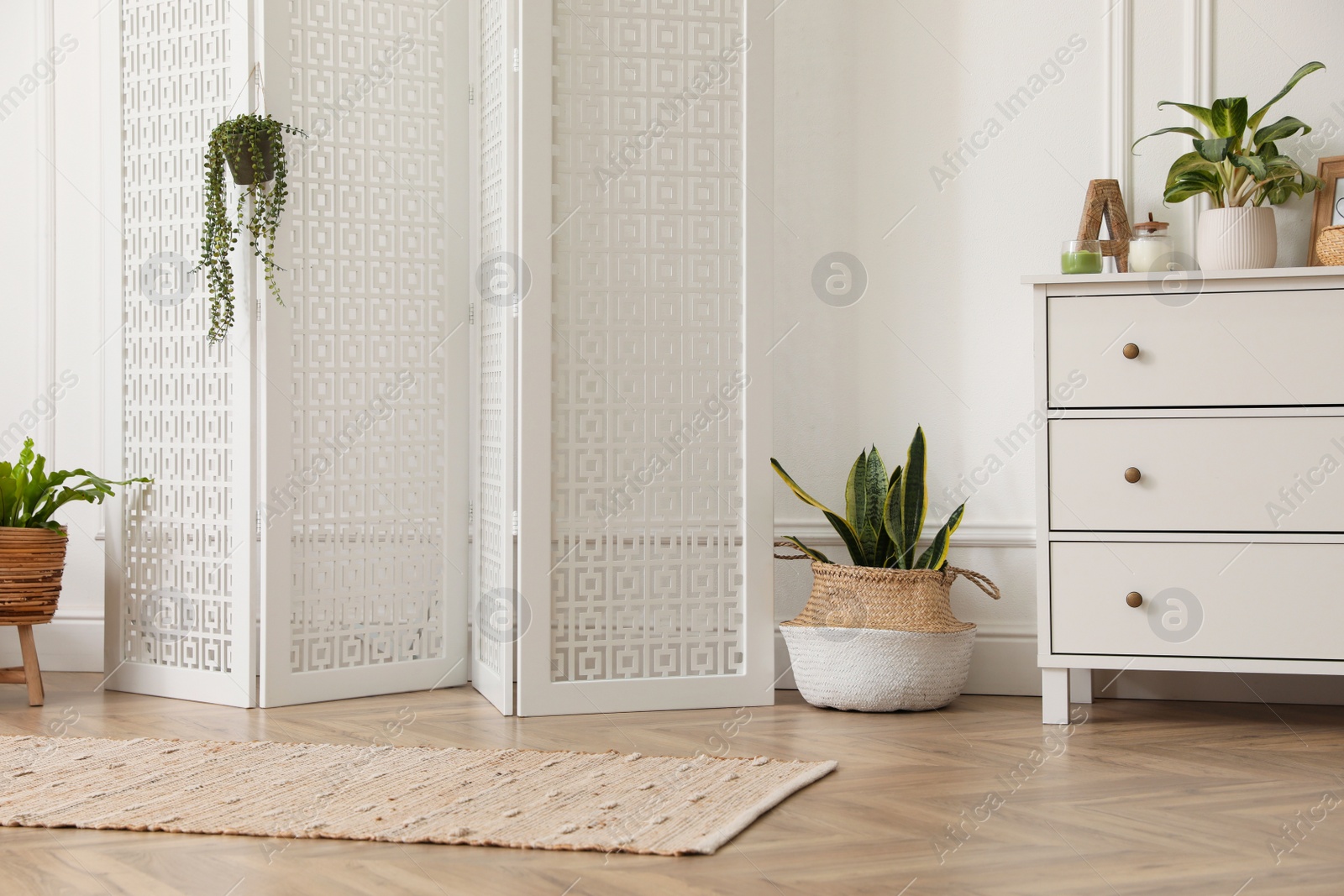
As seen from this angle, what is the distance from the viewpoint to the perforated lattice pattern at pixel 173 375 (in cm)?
321

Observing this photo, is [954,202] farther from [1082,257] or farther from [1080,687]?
[1080,687]

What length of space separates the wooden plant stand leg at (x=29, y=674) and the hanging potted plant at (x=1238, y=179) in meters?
3.34

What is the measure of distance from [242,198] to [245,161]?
116mm

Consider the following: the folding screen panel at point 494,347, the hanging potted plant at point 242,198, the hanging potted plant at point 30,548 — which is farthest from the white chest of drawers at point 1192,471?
the hanging potted plant at point 30,548

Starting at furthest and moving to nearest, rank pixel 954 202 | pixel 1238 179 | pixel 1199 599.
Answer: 1. pixel 954 202
2. pixel 1238 179
3. pixel 1199 599

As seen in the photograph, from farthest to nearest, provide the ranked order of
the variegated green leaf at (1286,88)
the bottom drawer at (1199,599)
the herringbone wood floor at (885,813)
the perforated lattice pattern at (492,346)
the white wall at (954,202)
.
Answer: the white wall at (954,202)
the perforated lattice pattern at (492,346)
the variegated green leaf at (1286,88)
the bottom drawer at (1199,599)
the herringbone wood floor at (885,813)

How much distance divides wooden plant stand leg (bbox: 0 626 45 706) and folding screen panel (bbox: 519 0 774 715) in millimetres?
1376

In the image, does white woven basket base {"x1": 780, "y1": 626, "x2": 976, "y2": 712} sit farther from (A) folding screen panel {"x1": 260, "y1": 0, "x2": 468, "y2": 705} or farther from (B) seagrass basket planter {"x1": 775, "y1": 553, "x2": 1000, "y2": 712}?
(A) folding screen panel {"x1": 260, "y1": 0, "x2": 468, "y2": 705}

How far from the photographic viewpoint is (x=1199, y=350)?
9.23 feet

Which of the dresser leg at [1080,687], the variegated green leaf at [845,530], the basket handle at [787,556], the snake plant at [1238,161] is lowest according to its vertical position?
the dresser leg at [1080,687]

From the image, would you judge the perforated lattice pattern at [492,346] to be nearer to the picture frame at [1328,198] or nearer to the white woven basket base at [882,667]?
the white woven basket base at [882,667]

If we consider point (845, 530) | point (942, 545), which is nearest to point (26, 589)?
point (845, 530)

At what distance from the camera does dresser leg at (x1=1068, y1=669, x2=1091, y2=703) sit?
3275 millimetres

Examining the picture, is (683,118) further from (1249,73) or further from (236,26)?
(1249,73)
